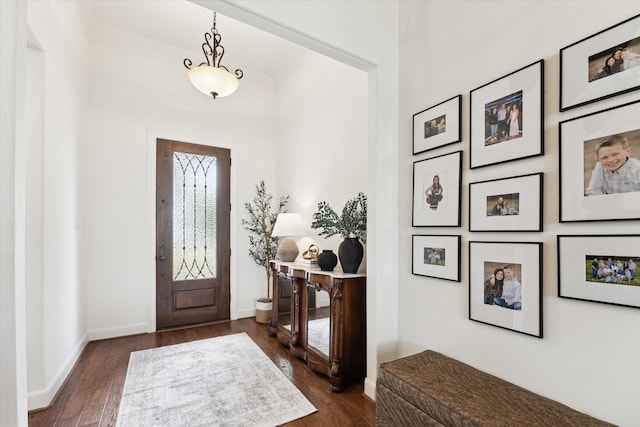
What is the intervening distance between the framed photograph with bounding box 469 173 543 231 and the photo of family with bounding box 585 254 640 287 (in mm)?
257

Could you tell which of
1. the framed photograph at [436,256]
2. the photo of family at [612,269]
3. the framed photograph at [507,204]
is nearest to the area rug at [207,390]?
the framed photograph at [436,256]

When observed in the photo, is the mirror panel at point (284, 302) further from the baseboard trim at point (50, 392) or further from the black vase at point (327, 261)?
the baseboard trim at point (50, 392)

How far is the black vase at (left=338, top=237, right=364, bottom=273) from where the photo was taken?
2.67 m

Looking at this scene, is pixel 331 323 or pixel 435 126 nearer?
pixel 435 126

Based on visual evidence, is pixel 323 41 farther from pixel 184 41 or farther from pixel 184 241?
pixel 184 241

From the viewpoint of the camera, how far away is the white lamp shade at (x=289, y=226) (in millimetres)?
3683

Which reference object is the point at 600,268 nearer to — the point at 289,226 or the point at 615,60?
the point at 615,60

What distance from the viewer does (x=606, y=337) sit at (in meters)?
1.28

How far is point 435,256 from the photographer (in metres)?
2.05

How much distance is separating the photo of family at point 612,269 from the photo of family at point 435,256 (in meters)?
0.76

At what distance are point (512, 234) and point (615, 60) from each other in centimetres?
86

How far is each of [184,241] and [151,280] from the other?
621 millimetres

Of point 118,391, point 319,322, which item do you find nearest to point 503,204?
point 319,322

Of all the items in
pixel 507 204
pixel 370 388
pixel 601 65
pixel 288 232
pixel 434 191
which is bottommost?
pixel 370 388
